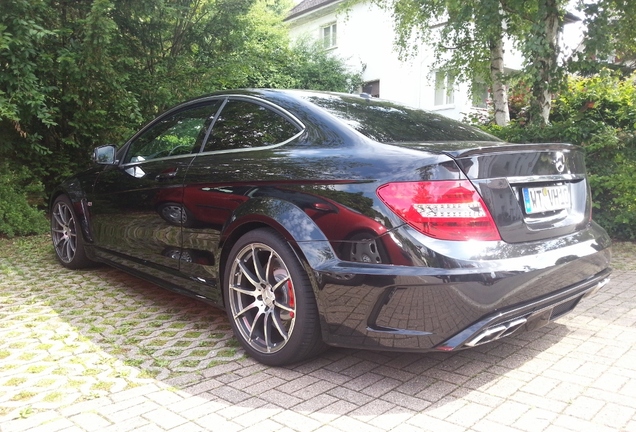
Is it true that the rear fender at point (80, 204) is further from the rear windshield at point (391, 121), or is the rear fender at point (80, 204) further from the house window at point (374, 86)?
the house window at point (374, 86)

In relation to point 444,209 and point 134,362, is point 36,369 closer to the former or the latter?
point 134,362

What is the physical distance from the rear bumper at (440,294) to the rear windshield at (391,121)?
2.44 ft

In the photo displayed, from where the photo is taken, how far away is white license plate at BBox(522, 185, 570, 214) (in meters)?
2.60

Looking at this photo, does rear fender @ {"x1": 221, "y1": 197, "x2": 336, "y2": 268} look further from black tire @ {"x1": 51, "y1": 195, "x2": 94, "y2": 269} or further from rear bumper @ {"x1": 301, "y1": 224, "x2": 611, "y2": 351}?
black tire @ {"x1": 51, "y1": 195, "x2": 94, "y2": 269}

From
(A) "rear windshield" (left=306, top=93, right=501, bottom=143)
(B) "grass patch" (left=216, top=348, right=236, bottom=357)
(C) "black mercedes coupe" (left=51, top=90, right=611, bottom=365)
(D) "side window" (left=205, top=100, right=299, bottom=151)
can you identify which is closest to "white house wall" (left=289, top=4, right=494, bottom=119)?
(A) "rear windshield" (left=306, top=93, right=501, bottom=143)

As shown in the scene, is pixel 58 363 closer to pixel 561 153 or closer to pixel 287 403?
pixel 287 403

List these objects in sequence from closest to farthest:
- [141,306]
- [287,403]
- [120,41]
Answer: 1. [287,403]
2. [141,306]
3. [120,41]

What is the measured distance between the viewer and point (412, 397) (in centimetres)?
257

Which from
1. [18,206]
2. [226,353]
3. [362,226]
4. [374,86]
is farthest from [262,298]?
[374,86]

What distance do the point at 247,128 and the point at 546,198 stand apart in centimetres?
181

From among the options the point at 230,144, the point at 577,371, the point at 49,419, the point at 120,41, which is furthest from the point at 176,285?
the point at 120,41

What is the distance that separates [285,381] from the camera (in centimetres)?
278

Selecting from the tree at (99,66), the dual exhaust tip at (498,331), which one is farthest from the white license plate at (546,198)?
the tree at (99,66)

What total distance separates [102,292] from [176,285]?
1.30 m
